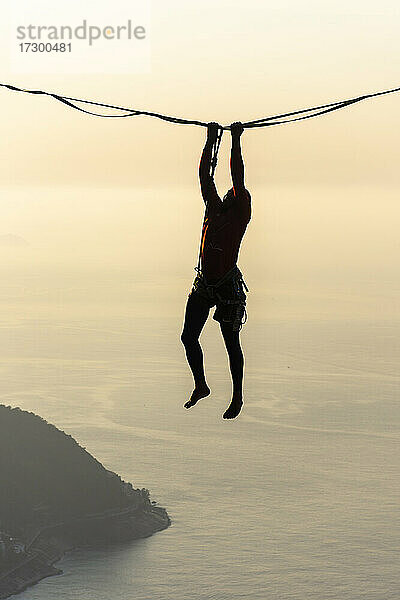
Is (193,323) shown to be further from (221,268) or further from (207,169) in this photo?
(207,169)

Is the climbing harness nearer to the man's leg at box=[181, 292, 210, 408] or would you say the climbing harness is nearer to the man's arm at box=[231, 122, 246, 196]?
the man's leg at box=[181, 292, 210, 408]

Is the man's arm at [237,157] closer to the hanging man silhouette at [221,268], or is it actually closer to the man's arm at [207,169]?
the hanging man silhouette at [221,268]

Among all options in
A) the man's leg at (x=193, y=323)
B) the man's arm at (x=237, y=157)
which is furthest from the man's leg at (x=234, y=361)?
the man's arm at (x=237, y=157)

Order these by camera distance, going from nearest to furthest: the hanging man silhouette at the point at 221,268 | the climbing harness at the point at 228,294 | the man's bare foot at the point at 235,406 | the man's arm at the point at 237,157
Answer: the man's arm at the point at 237,157
the hanging man silhouette at the point at 221,268
the climbing harness at the point at 228,294
the man's bare foot at the point at 235,406

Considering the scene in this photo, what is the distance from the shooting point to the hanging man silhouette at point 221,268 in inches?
717

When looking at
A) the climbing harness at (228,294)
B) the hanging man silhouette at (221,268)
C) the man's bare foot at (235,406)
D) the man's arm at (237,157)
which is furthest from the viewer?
the man's bare foot at (235,406)

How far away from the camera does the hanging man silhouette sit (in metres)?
18.2

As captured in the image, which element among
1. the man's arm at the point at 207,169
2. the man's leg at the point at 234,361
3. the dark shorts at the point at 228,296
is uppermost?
the man's arm at the point at 207,169

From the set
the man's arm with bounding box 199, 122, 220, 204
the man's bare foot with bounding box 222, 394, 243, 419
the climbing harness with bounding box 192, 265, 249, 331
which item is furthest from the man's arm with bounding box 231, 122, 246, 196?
the man's bare foot with bounding box 222, 394, 243, 419

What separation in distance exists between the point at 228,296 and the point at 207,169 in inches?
103

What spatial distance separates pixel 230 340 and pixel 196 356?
0.74m

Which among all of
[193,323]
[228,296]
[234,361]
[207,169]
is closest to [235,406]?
[234,361]

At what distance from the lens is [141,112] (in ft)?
58.5

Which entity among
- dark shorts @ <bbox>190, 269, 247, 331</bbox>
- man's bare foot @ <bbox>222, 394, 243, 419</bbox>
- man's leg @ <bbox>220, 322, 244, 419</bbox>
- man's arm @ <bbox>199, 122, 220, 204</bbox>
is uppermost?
man's arm @ <bbox>199, 122, 220, 204</bbox>
